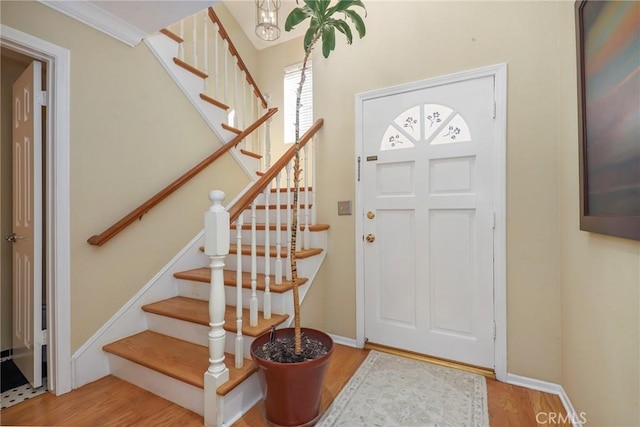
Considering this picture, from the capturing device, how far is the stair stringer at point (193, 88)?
236 cm

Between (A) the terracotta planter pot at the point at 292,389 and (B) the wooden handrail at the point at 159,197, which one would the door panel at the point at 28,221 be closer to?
(B) the wooden handrail at the point at 159,197

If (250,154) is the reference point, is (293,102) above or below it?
above

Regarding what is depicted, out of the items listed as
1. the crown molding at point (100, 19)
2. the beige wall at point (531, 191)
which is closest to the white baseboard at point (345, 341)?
the beige wall at point (531, 191)

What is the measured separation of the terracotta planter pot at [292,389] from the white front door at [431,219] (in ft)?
3.08

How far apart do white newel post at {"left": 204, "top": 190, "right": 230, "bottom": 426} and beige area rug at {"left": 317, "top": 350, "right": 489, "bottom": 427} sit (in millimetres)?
562

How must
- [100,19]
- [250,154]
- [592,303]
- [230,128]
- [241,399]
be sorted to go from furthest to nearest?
1. [250,154]
2. [230,128]
3. [100,19]
4. [241,399]
5. [592,303]

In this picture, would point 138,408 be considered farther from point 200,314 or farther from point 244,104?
point 244,104

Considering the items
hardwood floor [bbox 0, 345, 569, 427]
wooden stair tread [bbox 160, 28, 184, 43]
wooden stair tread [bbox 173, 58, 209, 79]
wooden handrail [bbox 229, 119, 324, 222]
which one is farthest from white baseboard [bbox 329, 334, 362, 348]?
wooden stair tread [bbox 160, 28, 184, 43]

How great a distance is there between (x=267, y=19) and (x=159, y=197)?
186 centimetres

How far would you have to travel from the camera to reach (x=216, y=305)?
1.43 m

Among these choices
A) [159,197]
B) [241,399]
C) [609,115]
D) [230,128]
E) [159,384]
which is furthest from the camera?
[230,128]

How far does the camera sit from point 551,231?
171cm

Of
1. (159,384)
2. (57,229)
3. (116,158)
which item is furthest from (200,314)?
(116,158)

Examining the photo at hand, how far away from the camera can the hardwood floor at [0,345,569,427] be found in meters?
1.48
